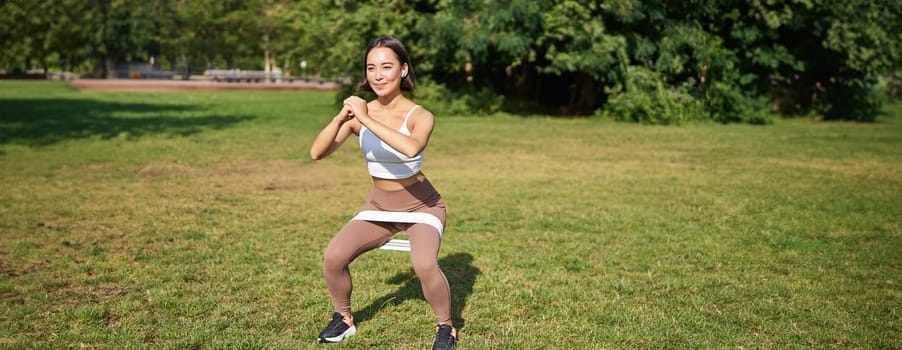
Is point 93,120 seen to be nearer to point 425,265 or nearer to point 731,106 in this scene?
point 425,265

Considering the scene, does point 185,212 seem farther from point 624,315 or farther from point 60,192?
point 624,315

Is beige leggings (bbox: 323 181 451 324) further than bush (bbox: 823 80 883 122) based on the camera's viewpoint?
No

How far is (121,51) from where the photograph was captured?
6762 cm

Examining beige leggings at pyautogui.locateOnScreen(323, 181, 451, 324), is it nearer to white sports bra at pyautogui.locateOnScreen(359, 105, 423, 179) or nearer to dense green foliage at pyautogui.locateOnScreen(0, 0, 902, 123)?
white sports bra at pyautogui.locateOnScreen(359, 105, 423, 179)

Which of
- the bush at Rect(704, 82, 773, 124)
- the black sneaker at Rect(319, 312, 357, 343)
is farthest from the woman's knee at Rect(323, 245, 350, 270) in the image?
the bush at Rect(704, 82, 773, 124)

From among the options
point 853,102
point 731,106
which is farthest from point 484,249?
point 853,102

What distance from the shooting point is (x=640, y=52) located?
77.5 ft

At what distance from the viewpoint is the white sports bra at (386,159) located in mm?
4094

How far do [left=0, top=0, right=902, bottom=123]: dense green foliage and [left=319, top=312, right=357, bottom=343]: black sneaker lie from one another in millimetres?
18055

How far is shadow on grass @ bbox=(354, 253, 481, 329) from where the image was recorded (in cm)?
509

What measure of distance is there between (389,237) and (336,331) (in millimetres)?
659

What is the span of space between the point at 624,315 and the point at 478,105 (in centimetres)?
2092

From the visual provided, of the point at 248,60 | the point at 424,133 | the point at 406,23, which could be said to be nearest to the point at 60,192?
the point at 424,133

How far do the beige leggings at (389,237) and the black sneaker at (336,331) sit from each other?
14cm
